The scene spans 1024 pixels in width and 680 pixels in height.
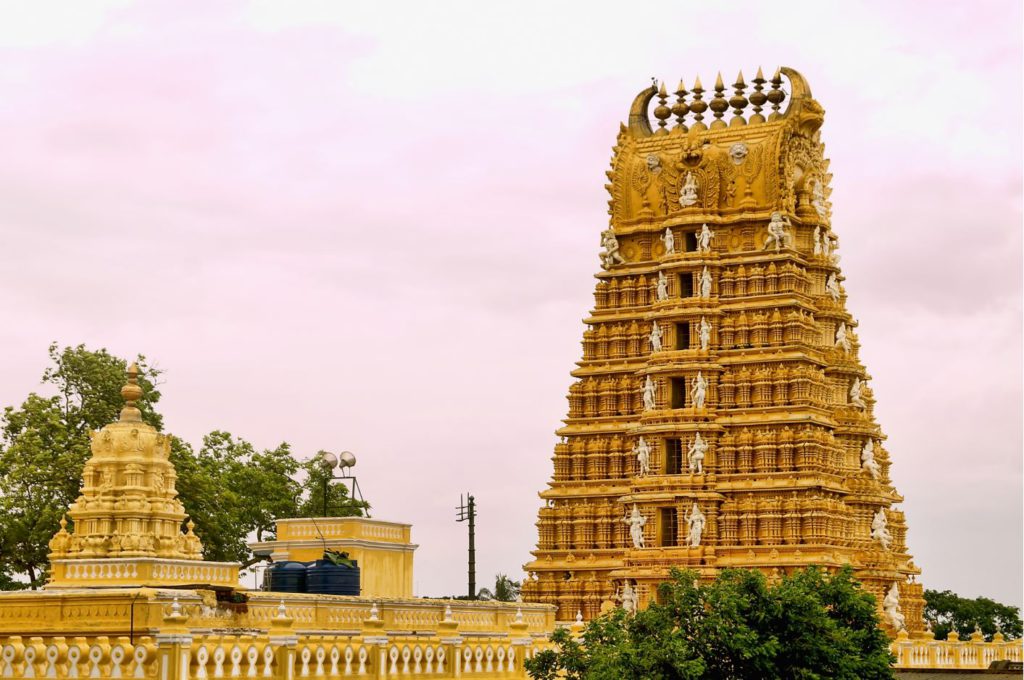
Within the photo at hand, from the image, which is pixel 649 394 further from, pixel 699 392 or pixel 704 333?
pixel 704 333

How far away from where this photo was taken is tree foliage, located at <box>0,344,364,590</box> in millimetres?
57688

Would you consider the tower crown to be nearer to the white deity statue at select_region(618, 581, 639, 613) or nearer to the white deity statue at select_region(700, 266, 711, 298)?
the white deity statue at select_region(618, 581, 639, 613)

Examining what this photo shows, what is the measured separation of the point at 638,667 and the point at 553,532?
32.0 metres

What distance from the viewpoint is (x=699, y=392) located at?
208ft

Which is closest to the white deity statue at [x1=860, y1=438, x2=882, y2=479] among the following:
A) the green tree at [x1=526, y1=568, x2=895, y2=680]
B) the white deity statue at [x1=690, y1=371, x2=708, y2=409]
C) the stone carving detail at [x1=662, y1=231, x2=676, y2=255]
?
the white deity statue at [x1=690, y1=371, x2=708, y2=409]

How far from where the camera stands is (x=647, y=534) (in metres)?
62.8

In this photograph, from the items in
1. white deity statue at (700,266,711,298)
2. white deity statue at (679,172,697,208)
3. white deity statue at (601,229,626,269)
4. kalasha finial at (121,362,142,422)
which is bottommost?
kalasha finial at (121,362,142,422)

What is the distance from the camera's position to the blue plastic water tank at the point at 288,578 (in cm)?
3812

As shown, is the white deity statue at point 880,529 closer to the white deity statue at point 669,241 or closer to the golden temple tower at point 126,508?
the white deity statue at point 669,241

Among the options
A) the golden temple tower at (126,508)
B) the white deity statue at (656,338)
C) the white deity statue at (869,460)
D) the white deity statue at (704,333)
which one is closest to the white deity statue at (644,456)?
the white deity statue at (656,338)

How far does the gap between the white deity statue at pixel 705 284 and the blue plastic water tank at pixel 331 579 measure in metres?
29.0

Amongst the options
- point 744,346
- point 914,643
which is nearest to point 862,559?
point 914,643

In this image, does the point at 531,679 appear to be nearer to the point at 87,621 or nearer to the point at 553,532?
the point at 87,621

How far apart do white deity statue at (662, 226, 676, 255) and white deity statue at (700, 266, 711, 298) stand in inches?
54.2
